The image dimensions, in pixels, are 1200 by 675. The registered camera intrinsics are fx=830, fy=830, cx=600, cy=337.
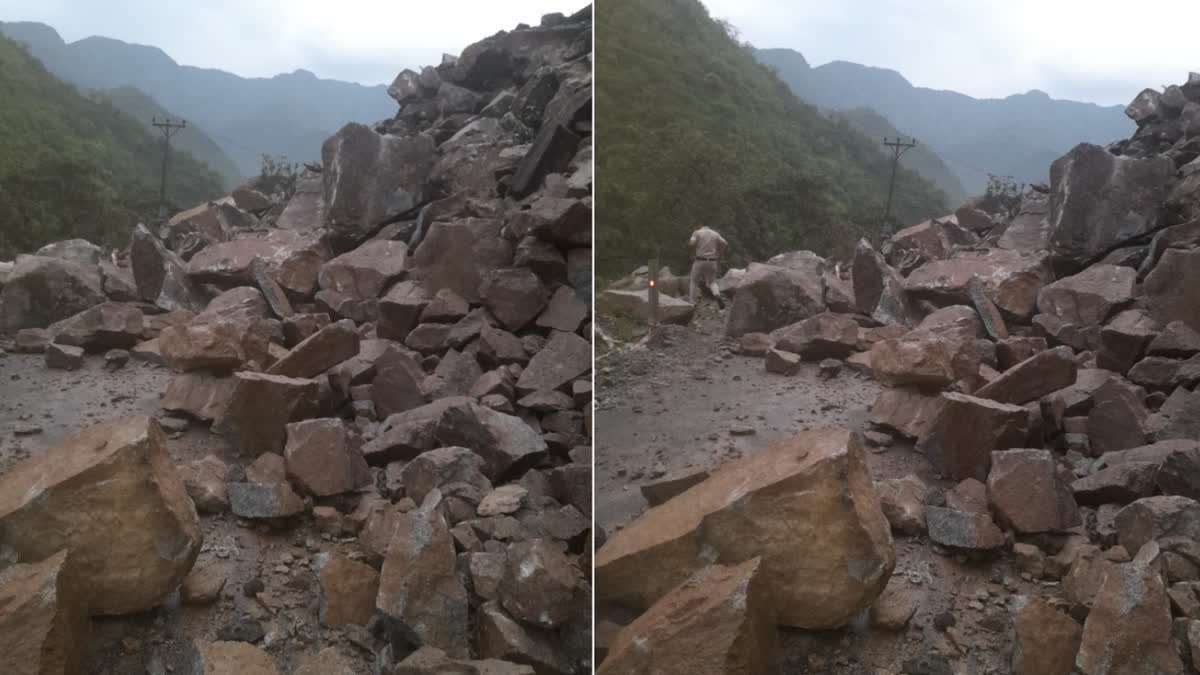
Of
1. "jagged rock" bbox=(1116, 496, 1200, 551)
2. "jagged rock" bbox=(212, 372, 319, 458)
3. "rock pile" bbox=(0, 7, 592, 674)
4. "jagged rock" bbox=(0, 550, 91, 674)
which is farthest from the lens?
"jagged rock" bbox=(212, 372, 319, 458)

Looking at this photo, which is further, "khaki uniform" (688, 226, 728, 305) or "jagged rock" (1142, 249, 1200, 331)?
"khaki uniform" (688, 226, 728, 305)

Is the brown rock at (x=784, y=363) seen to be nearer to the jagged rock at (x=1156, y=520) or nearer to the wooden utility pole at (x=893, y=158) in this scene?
the wooden utility pole at (x=893, y=158)

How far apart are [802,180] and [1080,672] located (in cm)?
165

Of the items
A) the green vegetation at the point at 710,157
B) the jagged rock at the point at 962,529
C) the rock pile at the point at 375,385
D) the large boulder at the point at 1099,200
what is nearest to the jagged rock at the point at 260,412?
the rock pile at the point at 375,385

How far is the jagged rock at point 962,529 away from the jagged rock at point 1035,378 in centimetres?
36

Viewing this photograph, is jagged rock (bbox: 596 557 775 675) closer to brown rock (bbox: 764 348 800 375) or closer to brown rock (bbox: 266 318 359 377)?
brown rock (bbox: 764 348 800 375)

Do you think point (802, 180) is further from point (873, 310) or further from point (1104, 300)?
point (1104, 300)

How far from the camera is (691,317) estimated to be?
2.69 meters

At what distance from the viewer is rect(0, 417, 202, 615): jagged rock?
76.8 inches

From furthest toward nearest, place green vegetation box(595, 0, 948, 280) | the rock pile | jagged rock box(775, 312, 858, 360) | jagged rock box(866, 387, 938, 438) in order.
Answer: green vegetation box(595, 0, 948, 280), jagged rock box(775, 312, 858, 360), jagged rock box(866, 387, 938, 438), the rock pile

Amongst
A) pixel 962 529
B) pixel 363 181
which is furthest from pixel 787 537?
pixel 363 181

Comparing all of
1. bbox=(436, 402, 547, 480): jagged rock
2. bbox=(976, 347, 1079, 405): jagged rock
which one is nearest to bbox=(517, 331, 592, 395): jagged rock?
bbox=(436, 402, 547, 480): jagged rock

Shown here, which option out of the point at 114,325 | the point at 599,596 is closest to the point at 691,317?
the point at 599,596

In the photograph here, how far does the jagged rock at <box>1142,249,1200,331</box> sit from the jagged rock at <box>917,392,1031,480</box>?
517 mm
